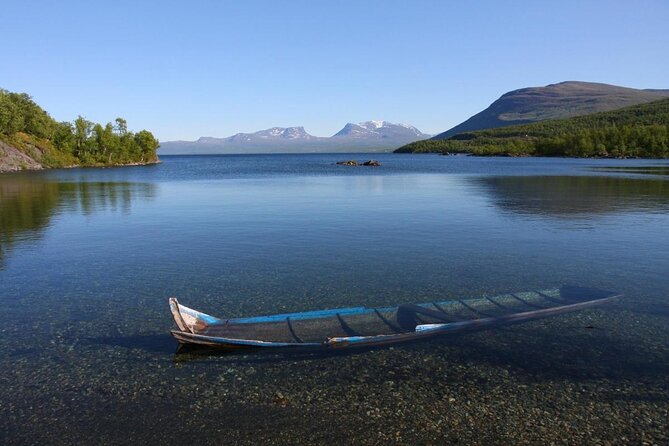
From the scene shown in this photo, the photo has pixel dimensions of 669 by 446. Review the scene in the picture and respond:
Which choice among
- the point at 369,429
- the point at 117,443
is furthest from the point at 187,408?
the point at 369,429

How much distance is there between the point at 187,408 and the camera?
11.9 m

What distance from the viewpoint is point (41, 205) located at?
53.8 m

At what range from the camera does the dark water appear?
11.3 metres

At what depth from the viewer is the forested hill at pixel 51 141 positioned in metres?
135

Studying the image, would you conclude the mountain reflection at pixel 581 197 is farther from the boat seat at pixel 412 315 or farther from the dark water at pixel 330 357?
the boat seat at pixel 412 315

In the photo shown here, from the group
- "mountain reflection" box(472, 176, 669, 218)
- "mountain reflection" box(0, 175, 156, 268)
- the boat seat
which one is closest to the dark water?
"mountain reflection" box(0, 175, 156, 268)

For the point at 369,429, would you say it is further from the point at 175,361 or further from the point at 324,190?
the point at 324,190

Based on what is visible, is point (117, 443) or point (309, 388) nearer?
point (117, 443)

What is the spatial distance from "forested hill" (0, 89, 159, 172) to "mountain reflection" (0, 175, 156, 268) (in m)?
73.0

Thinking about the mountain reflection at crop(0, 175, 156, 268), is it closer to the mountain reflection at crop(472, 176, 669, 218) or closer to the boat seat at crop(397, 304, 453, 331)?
the boat seat at crop(397, 304, 453, 331)

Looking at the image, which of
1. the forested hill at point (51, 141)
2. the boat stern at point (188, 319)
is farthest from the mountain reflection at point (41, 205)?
the forested hill at point (51, 141)

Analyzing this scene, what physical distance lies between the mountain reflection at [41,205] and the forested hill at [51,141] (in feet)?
240

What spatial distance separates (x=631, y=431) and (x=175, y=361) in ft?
40.6

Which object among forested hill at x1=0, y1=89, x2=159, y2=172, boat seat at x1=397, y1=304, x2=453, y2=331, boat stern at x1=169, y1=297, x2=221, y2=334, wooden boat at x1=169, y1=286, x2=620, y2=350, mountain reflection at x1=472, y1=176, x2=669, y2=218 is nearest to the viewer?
wooden boat at x1=169, y1=286, x2=620, y2=350
